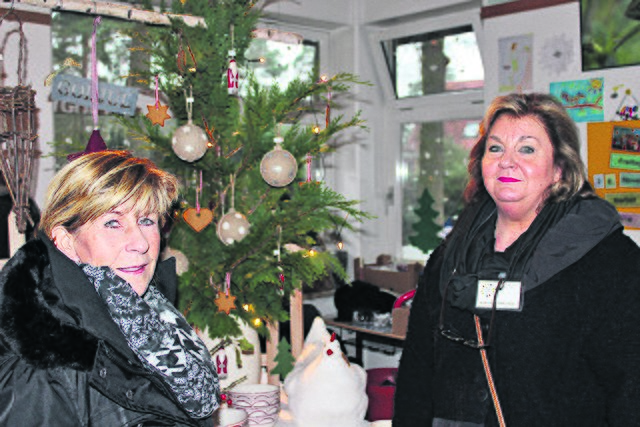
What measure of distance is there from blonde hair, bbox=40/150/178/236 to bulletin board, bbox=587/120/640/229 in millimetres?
2130

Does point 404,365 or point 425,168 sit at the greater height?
point 425,168

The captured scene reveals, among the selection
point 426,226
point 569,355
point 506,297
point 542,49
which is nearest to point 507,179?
point 506,297

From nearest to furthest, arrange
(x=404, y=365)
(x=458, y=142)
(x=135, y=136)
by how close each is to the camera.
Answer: (x=404, y=365) → (x=135, y=136) → (x=458, y=142)

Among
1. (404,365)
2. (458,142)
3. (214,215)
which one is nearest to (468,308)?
(404,365)

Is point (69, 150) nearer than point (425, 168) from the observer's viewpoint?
Yes

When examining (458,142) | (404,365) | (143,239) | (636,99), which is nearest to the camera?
(143,239)

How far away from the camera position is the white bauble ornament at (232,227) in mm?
1930

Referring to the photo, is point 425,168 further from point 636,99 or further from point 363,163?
point 636,99

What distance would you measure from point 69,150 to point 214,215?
47 cm

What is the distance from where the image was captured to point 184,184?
2.12m

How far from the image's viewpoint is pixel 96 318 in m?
1.13

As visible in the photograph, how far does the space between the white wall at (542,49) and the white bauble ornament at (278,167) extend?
148cm

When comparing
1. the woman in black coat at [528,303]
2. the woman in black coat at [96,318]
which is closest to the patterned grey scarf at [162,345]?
the woman in black coat at [96,318]

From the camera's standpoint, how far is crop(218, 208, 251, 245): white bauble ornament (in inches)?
76.0
